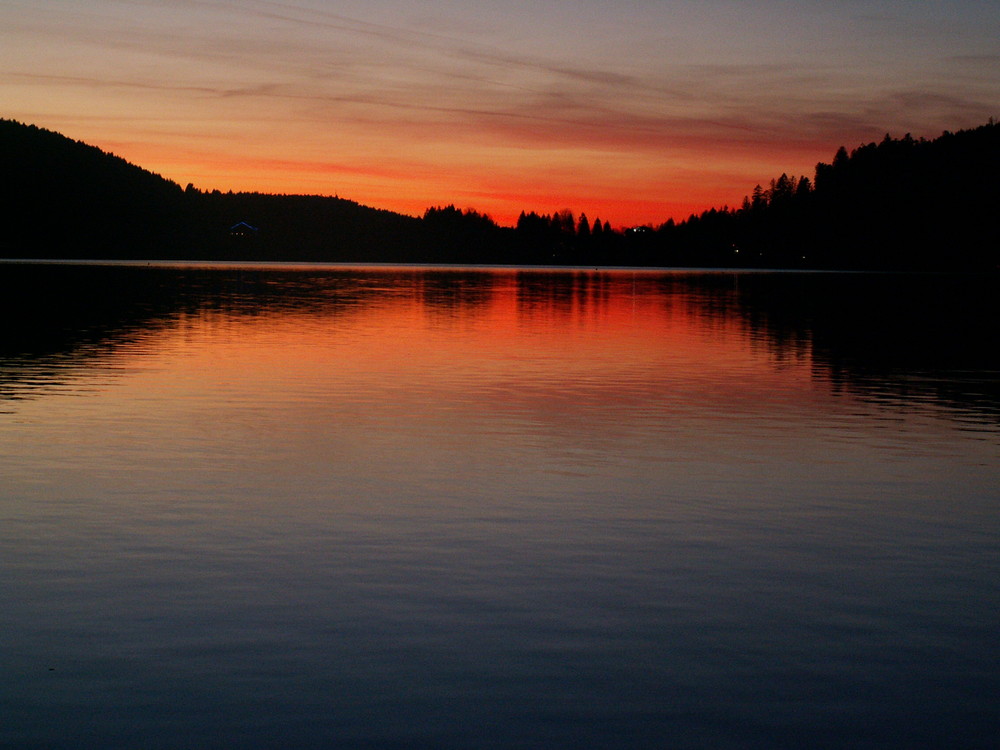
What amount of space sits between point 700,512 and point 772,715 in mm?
8130

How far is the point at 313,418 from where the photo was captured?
28.0 meters

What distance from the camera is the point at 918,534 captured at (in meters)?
16.9

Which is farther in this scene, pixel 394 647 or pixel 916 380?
pixel 916 380

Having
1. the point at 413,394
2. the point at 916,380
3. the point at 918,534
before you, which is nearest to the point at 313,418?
the point at 413,394

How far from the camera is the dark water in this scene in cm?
1007

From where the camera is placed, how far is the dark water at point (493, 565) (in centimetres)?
1007

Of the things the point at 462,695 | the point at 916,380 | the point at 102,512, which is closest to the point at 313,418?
the point at 102,512

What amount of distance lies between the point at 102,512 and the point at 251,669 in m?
7.71

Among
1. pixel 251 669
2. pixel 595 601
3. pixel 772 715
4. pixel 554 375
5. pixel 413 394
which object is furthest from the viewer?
pixel 554 375

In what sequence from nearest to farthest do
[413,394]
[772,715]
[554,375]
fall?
[772,715] → [413,394] → [554,375]

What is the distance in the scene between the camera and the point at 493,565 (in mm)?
14742

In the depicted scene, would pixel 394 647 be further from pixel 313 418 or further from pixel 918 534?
pixel 313 418

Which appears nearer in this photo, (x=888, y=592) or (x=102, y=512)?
(x=888, y=592)

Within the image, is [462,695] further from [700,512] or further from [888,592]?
[700,512]
